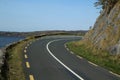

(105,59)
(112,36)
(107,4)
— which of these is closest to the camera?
(105,59)

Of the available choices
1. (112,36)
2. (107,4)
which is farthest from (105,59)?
(107,4)

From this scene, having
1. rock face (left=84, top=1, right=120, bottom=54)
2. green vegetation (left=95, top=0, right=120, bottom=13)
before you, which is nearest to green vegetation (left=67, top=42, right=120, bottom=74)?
rock face (left=84, top=1, right=120, bottom=54)

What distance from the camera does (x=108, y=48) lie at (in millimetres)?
26875

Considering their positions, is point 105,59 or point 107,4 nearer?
point 105,59

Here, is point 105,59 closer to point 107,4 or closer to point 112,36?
point 112,36

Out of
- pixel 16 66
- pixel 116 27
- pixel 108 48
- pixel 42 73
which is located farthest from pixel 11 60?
pixel 116 27

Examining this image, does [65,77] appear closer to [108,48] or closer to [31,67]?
[31,67]

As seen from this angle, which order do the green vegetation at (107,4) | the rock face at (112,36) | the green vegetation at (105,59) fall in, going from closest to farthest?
1. the green vegetation at (105,59)
2. the rock face at (112,36)
3. the green vegetation at (107,4)

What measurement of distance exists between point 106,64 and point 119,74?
4003mm

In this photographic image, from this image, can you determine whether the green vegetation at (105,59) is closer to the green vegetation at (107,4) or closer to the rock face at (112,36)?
the rock face at (112,36)

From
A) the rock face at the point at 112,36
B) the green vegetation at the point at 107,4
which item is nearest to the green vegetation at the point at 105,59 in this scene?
the rock face at the point at 112,36

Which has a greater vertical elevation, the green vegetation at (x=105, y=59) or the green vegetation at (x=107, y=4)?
the green vegetation at (x=107, y=4)

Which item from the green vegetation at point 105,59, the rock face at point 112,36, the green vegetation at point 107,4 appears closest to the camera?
the green vegetation at point 105,59

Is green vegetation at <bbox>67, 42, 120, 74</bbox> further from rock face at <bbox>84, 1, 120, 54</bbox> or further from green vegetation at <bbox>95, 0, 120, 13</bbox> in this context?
green vegetation at <bbox>95, 0, 120, 13</bbox>
